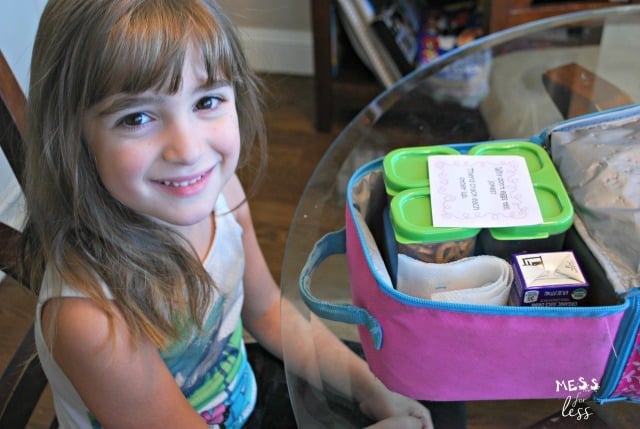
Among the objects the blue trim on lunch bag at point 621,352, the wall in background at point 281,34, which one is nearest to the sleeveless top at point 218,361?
the blue trim on lunch bag at point 621,352

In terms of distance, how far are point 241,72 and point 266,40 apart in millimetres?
1642

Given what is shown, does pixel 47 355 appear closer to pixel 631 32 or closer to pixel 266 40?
pixel 631 32

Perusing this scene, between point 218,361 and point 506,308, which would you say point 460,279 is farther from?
point 218,361

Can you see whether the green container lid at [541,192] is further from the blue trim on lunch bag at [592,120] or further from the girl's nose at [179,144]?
the girl's nose at [179,144]

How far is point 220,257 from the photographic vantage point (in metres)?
0.90

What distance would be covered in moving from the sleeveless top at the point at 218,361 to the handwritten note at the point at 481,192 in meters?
0.33

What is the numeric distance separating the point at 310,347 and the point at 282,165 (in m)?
1.23

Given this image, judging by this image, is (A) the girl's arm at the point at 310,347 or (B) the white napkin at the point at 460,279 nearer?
(B) the white napkin at the point at 460,279

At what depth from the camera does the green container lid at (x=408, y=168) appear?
2.30 ft

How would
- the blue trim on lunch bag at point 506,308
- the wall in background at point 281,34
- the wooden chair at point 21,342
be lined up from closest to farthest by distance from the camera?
the blue trim on lunch bag at point 506,308 → the wooden chair at point 21,342 → the wall in background at point 281,34

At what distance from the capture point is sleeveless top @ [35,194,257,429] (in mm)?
840

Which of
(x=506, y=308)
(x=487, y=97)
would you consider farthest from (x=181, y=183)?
(x=487, y=97)

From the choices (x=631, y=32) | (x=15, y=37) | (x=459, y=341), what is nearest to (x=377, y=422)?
(x=459, y=341)

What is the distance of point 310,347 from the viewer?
32.1 inches
